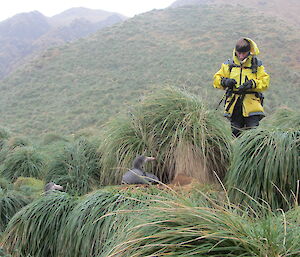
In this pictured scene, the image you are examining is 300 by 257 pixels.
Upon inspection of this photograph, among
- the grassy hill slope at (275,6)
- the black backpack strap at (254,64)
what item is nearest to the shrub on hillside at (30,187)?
the black backpack strap at (254,64)

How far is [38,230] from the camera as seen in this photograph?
155 inches

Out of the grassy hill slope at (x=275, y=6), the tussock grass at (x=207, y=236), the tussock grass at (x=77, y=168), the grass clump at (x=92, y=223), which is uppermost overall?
the grassy hill slope at (x=275, y=6)

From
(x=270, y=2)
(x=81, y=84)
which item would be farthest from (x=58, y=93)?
(x=270, y=2)

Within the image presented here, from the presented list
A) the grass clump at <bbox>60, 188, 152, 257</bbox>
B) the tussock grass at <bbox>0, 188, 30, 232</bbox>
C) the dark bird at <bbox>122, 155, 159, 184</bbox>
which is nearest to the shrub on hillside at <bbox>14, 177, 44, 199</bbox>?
the tussock grass at <bbox>0, 188, 30, 232</bbox>

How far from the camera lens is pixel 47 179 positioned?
19.0 ft

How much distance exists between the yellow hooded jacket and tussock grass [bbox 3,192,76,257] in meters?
2.43

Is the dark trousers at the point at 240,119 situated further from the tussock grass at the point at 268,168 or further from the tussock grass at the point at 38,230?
the tussock grass at the point at 38,230

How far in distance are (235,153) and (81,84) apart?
80.2ft

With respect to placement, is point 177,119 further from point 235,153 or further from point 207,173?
point 235,153

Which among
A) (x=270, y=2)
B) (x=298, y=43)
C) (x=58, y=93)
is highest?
(x=270, y=2)

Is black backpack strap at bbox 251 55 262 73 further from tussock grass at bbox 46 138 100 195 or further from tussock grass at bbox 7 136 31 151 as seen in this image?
tussock grass at bbox 7 136 31 151

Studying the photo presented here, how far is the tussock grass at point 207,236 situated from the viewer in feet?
6.88

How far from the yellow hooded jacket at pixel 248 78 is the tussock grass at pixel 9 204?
108 inches

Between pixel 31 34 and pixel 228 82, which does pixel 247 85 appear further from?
pixel 31 34
